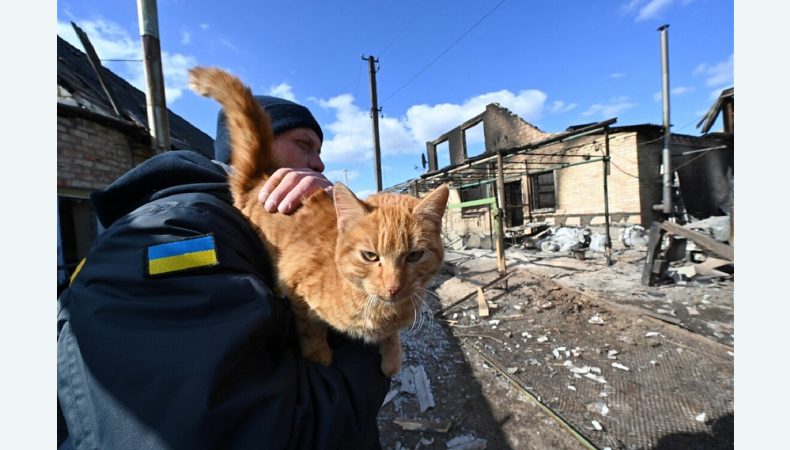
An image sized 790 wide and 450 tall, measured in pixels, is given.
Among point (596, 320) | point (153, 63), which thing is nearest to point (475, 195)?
point (596, 320)

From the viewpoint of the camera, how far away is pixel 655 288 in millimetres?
5324

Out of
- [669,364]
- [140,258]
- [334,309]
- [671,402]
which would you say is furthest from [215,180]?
[669,364]

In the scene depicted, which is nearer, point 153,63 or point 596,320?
point 153,63

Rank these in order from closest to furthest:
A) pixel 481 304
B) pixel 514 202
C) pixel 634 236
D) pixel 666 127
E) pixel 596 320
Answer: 1. pixel 596 320
2. pixel 481 304
3. pixel 634 236
4. pixel 666 127
5. pixel 514 202

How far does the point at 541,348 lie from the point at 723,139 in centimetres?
1232

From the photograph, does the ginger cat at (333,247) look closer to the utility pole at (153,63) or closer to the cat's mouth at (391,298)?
the cat's mouth at (391,298)

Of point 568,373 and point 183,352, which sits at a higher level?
point 183,352

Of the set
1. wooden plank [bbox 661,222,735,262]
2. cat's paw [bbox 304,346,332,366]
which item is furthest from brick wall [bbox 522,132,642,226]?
cat's paw [bbox 304,346,332,366]

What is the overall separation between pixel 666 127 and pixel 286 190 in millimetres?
12277

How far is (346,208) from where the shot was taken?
1.52 m

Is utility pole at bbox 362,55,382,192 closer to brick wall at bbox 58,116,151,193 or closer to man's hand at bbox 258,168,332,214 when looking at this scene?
brick wall at bbox 58,116,151,193

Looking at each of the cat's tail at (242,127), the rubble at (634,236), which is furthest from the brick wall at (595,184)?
the cat's tail at (242,127)

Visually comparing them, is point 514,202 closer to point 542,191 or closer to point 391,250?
point 542,191

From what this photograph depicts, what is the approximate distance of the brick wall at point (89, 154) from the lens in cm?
397
